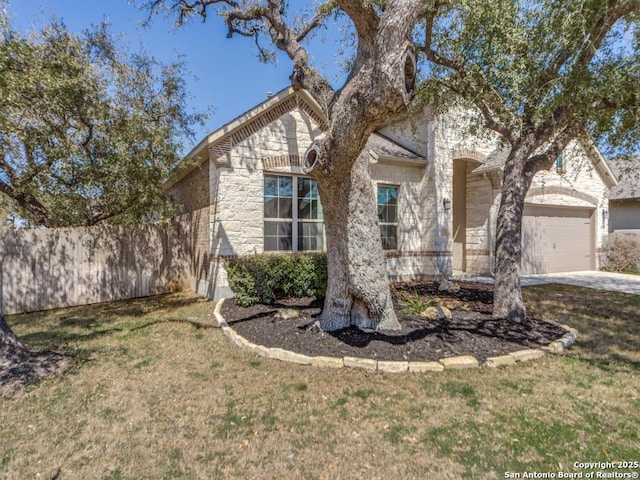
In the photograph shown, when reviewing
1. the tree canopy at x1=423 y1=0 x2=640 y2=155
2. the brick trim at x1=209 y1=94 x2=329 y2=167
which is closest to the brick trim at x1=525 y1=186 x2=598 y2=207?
the tree canopy at x1=423 y1=0 x2=640 y2=155

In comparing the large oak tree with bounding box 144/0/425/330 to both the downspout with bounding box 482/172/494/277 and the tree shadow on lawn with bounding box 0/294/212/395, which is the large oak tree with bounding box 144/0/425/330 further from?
the downspout with bounding box 482/172/494/277

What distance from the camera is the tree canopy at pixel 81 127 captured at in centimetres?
608

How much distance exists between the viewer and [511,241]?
6371 mm

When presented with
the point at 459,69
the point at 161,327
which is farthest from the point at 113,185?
the point at 459,69

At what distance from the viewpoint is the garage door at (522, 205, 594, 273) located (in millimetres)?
13047

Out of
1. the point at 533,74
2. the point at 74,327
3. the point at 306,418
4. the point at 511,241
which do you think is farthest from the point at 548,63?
the point at 74,327

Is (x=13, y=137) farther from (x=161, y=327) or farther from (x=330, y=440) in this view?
(x=330, y=440)

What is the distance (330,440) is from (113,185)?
730 cm

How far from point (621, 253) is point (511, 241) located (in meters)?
12.9

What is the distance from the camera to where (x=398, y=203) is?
1134 centimetres

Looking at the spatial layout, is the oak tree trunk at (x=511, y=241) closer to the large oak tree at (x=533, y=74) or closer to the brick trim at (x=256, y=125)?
the large oak tree at (x=533, y=74)

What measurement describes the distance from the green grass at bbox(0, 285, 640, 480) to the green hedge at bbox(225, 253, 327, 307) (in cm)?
222

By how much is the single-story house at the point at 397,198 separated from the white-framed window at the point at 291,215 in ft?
0.10

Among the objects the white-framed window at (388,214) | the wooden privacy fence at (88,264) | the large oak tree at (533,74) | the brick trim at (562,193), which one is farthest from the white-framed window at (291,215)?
the brick trim at (562,193)
